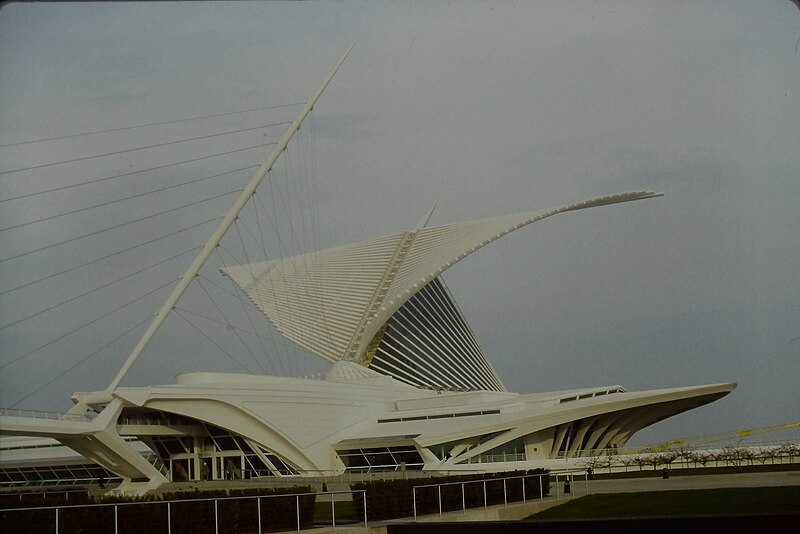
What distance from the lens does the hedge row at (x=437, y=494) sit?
81.6 feet

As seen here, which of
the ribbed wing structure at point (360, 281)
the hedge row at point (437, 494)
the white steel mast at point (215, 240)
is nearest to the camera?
the hedge row at point (437, 494)

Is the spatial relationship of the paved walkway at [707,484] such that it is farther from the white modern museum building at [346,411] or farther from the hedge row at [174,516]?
the hedge row at [174,516]

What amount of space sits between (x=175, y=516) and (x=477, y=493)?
10.5m

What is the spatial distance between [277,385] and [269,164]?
37.5 ft

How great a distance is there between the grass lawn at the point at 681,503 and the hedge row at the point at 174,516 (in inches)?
266

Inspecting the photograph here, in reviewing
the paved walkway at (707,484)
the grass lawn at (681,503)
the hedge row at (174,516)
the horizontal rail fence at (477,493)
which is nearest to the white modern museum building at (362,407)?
the paved walkway at (707,484)

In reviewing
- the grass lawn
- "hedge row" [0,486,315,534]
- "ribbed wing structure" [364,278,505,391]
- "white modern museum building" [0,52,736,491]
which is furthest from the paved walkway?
"ribbed wing structure" [364,278,505,391]

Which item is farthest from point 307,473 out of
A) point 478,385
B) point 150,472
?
point 478,385

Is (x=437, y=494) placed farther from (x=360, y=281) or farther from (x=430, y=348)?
(x=430, y=348)

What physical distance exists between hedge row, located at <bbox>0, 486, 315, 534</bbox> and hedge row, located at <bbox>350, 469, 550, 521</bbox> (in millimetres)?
1738

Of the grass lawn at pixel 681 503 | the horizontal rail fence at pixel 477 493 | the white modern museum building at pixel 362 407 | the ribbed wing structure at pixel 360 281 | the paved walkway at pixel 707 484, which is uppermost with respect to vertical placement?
the ribbed wing structure at pixel 360 281

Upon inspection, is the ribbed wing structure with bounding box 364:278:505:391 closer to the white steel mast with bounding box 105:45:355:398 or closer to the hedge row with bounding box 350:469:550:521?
the white steel mast with bounding box 105:45:355:398

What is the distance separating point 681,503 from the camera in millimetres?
25516

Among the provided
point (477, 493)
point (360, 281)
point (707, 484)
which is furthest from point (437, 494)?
point (360, 281)
